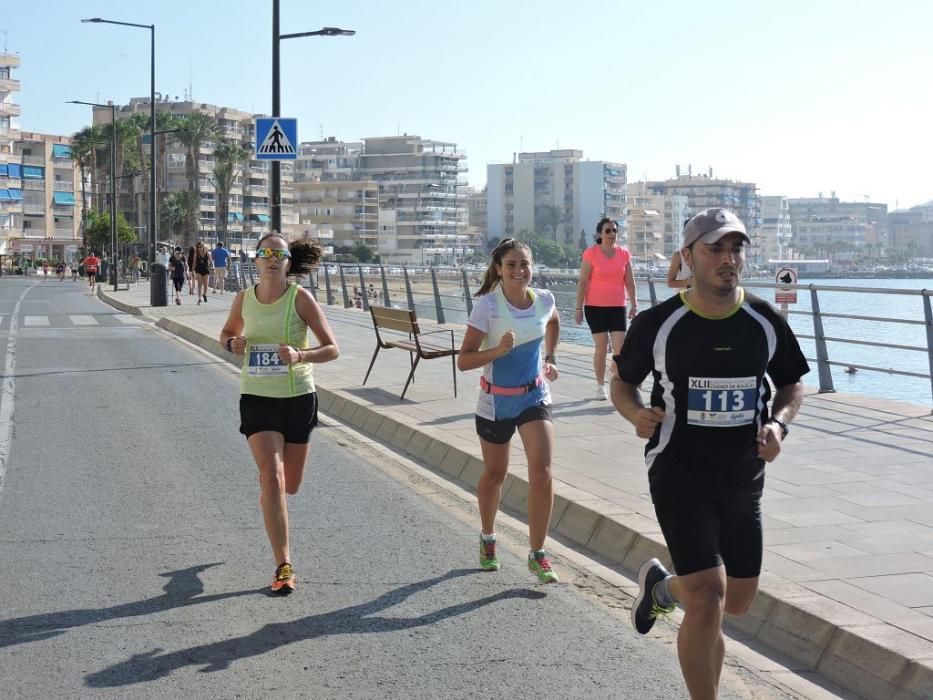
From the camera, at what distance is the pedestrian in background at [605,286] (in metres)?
12.4

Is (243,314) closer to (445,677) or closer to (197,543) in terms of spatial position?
(197,543)

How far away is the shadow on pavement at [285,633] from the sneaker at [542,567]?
4.9 inches

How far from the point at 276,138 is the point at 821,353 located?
8579mm

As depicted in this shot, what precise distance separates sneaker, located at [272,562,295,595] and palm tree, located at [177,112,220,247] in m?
113

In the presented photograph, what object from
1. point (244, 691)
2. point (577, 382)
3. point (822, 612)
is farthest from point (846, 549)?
point (577, 382)

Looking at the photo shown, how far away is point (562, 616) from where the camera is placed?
574 cm

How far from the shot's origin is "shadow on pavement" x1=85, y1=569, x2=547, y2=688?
15.9ft

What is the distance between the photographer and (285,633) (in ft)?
17.7

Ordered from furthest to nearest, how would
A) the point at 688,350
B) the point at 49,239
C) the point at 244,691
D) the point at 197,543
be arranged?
1. the point at 49,239
2. the point at 197,543
3. the point at 244,691
4. the point at 688,350

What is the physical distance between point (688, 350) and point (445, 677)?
160 centimetres

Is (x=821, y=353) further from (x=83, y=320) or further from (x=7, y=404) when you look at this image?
(x=83, y=320)

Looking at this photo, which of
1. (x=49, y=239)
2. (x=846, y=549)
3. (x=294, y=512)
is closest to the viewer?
(x=846, y=549)

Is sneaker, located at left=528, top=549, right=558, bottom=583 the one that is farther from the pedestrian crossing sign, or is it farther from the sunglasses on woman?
the pedestrian crossing sign

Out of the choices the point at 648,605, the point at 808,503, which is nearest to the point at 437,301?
the point at 808,503
